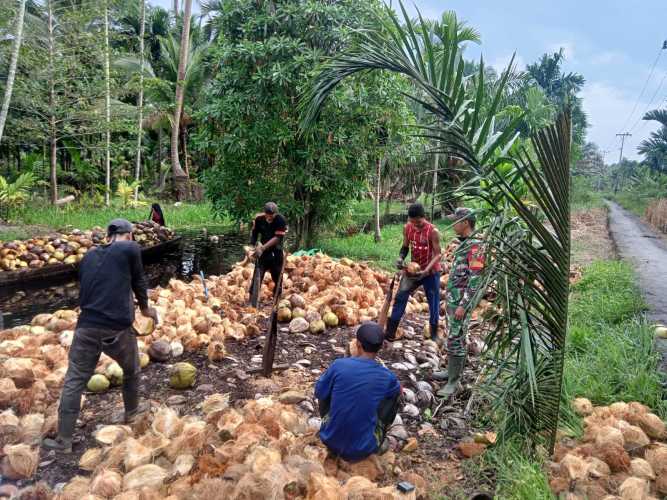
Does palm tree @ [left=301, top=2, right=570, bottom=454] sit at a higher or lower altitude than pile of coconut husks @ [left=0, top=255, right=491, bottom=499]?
higher

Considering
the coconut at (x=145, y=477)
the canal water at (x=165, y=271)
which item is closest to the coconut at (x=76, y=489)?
the coconut at (x=145, y=477)

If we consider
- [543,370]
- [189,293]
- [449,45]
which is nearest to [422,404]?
[543,370]

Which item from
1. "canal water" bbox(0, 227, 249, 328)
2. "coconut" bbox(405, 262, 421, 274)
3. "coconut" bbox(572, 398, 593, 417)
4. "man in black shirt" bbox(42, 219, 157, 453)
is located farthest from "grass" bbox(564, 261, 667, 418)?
"canal water" bbox(0, 227, 249, 328)

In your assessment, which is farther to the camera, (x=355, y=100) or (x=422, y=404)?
(x=355, y=100)

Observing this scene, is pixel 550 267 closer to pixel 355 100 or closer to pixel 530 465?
pixel 530 465

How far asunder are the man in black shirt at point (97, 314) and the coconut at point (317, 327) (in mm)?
2614

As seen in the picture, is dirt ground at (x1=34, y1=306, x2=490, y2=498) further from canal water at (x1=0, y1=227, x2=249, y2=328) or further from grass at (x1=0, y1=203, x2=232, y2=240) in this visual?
grass at (x1=0, y1=203, x2=232, y2=240)

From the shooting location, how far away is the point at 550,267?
2.67 meters

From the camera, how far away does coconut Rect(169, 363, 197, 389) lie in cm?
423

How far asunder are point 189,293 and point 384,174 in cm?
1049

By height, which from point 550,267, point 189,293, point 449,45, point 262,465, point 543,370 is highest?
point 449,45

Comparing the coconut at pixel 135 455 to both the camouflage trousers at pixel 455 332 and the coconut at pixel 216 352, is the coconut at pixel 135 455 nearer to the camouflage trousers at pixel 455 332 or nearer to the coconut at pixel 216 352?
the coconut at pixel 216 352

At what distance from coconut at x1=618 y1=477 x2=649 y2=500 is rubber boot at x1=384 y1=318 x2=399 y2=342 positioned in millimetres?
2830

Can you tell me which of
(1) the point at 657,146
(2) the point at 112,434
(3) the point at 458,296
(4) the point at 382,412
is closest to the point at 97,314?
(2) the point at 112,434
